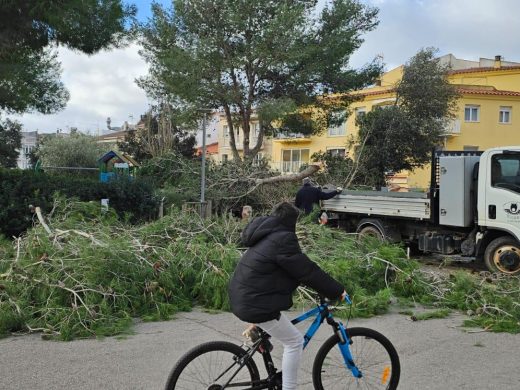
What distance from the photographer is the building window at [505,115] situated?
47.2 metres

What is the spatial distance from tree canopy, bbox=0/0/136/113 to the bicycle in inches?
371

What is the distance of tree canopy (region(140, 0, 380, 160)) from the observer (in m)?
21.5

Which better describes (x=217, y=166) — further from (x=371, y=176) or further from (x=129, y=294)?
(x=129, y=294)

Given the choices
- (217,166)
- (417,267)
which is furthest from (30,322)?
(217,166)

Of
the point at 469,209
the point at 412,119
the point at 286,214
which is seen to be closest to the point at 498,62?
the point at 412,119

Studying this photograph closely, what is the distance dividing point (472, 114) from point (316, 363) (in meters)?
46.4

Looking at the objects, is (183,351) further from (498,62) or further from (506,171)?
(498,62)

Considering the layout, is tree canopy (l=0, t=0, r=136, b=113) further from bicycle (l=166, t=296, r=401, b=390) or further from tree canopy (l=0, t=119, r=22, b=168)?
tree canopy (l=0, t=119, r=22, b=168)

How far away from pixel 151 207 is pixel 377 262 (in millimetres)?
7772

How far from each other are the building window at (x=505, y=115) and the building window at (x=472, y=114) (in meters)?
2.07

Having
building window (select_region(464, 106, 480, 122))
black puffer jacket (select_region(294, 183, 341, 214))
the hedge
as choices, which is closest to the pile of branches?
the hedge

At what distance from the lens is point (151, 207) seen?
14.8 meters

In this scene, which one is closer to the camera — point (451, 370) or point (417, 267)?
point (451, 370)

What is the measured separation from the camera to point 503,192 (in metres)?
11.2
